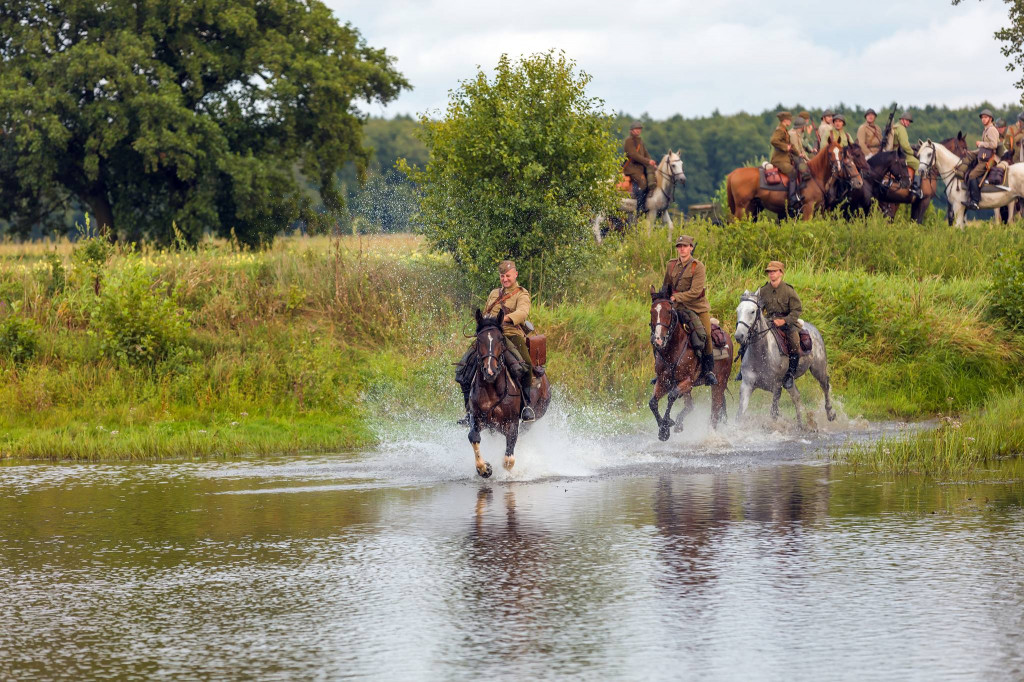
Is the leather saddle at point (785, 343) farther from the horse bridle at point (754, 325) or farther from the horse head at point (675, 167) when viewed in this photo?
the horse head at point (675, 167)

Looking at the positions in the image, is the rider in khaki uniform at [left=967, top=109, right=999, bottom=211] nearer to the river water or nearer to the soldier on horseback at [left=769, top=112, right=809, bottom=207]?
the soldier on horseback at [left=769, top=112, right=809, bottom=207]

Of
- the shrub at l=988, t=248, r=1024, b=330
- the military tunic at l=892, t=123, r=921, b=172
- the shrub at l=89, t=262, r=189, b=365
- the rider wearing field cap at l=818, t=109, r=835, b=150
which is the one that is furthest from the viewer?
the military tunic at l=892, t=123, r=921, b=172

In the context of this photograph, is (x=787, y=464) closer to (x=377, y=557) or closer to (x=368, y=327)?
(x=377, y=557)

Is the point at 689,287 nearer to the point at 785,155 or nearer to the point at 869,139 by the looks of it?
the point at 785,155

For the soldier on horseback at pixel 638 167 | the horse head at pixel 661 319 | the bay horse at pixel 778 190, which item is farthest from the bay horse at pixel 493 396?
the soldier on horseback at pixel 638 167

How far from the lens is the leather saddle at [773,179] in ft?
116

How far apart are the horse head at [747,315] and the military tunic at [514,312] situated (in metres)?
4.16

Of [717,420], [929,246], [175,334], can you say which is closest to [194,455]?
[175,334]

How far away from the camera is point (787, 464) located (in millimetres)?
16328

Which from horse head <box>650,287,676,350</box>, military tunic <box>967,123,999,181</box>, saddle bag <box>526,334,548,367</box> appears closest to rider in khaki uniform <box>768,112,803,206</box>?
military tunic <box>967,123,999,181</box>

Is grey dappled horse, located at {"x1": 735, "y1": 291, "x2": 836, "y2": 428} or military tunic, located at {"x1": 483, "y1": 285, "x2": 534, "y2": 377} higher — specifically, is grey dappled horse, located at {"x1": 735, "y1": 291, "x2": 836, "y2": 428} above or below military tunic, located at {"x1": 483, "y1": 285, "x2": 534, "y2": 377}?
below

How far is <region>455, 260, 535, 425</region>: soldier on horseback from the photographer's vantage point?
15781mm

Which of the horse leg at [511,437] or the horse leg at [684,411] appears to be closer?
the horse leg at [511,437]

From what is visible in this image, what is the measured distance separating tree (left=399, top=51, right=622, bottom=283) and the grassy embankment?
85 cm
